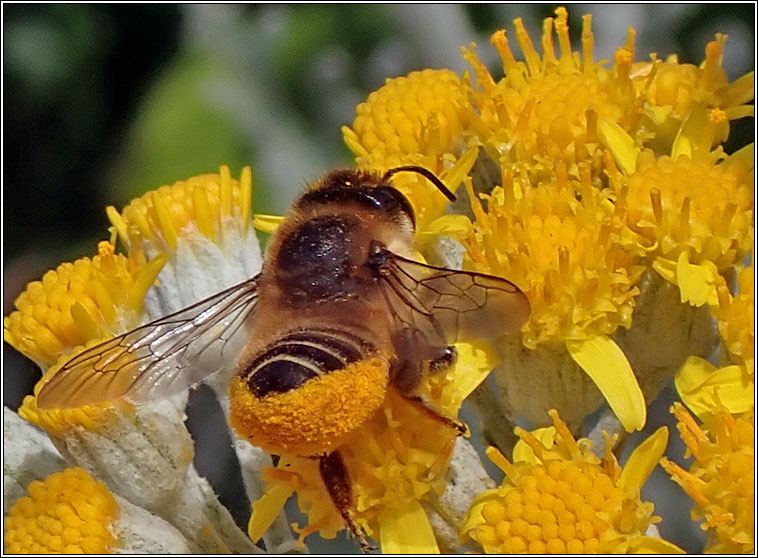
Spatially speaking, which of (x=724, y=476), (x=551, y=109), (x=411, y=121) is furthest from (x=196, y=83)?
(x=724, y=476)

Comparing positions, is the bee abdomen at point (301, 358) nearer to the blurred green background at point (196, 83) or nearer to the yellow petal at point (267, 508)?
the yellow petal at point (267, 508)

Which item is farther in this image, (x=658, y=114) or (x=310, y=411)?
(x=658, y=114)

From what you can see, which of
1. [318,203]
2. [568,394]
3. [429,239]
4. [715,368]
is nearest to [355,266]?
[318,203]

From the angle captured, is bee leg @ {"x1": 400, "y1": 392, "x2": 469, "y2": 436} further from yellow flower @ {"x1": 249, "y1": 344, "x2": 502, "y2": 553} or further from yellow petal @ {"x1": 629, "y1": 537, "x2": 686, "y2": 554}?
yellow petal @ {"x1": 629, "y1": 537, "x2": 686, "y2": 554}

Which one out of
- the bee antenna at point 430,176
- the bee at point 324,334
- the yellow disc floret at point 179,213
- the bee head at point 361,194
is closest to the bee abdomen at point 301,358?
the bee at point 324,334

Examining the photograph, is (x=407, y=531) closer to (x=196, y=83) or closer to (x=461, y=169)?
(x=461, y=169)

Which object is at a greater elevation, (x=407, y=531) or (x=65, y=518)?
(x=65, y=518)

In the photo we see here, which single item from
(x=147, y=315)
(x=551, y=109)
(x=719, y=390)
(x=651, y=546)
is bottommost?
(x=651, y=546)

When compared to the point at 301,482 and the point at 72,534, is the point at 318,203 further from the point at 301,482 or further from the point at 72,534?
the point at 72,534
